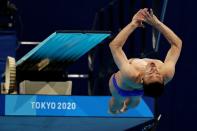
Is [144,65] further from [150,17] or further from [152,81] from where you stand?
[150,17]

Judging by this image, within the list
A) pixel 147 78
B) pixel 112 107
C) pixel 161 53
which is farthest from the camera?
pixel 161 53

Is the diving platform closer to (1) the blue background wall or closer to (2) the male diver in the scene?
(2) the male diver

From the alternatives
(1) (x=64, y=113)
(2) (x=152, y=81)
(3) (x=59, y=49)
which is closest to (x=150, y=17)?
(2) (x=152, y=81)

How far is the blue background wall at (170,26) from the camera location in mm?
8297

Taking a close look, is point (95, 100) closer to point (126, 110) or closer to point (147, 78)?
point (126, 110)

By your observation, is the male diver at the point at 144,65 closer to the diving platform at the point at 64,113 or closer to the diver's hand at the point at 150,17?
the diver's hand at the point at 150,17

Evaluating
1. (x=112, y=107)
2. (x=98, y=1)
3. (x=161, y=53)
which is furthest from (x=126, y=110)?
(x=98, y=1)

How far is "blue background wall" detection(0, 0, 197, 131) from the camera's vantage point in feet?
27.2

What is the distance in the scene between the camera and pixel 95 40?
237 inches

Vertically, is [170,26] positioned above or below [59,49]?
above

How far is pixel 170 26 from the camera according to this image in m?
8.27

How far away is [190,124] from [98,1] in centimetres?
208

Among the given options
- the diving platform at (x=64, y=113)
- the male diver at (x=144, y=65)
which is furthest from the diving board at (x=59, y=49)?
the male diver at (x=144, y=65)

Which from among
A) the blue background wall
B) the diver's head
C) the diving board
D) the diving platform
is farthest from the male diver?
the blue background wall
